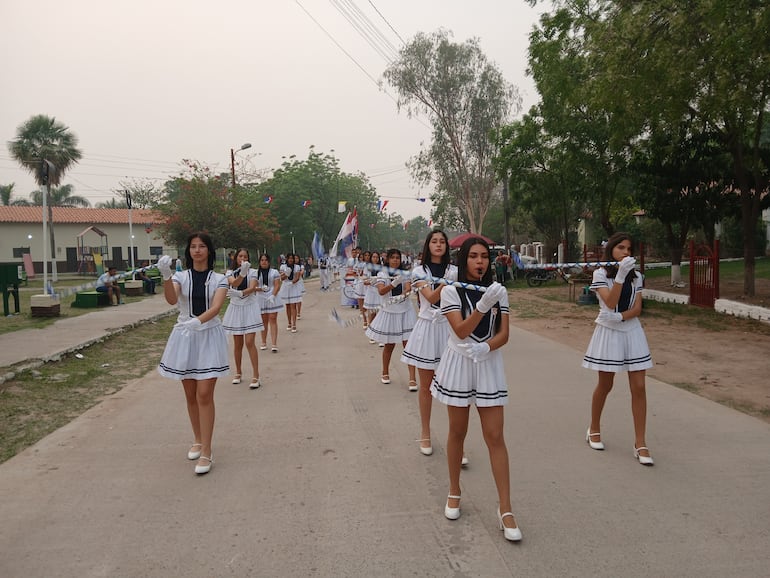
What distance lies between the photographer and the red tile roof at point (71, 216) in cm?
→ 4572

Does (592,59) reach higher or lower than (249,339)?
higher

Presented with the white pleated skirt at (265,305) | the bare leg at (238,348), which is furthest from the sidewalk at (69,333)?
the bare leg at (238,348)

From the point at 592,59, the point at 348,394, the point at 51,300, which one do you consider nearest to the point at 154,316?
the point at 51,300

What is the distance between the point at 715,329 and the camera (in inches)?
479

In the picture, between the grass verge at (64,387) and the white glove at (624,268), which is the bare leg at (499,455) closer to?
the white glove at (624,268)

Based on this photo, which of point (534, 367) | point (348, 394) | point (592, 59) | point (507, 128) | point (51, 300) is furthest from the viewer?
point (507, 128)

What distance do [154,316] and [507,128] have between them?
17294 millimetres

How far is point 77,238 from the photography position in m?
46.0

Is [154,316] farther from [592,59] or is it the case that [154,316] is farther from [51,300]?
[592,59]

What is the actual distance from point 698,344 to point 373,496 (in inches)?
337

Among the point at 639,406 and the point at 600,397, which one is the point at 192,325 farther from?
the point at 639,406

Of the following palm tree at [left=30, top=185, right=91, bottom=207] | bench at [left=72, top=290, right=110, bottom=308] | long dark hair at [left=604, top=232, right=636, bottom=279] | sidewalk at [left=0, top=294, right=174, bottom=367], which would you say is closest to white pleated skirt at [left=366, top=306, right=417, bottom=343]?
long dark hair at [left=604, top=232, right=636, bottom=279]

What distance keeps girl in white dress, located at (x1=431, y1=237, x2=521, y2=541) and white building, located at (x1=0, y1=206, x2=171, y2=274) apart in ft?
146

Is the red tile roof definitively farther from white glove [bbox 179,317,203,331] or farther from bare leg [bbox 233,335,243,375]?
white glove [bbox 179,317,203,331]
